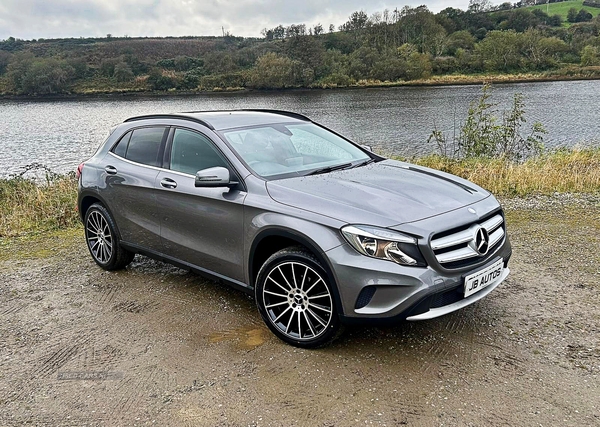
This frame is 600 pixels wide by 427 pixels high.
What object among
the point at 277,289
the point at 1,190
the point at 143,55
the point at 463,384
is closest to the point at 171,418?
the point at 277,289

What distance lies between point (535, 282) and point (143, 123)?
166 inches

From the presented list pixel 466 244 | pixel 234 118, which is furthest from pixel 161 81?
pixel 466 244

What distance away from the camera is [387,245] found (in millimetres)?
3199

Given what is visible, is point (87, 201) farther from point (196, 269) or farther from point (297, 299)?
point (297, 299)

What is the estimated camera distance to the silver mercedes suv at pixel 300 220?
10.6 feet

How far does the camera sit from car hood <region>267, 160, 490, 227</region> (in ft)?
11.0

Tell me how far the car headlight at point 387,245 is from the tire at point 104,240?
3.14 m

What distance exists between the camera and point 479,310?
4250mm

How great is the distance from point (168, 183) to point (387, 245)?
224 centimetres

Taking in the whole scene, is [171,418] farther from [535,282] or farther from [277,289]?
[535,282]

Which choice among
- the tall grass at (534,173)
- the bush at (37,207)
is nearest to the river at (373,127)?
the tall grass at (534,173)

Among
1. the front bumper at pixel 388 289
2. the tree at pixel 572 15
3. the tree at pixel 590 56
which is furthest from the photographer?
the tree at pixel 572 15

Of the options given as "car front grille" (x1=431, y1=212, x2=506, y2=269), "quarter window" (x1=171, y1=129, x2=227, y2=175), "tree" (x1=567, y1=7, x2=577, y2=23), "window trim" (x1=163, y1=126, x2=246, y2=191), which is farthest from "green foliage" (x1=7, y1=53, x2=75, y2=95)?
"tree" (x1=567, y1=7, x2=577, y2=23)

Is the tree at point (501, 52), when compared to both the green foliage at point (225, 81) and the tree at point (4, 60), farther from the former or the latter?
the tree at point (4, 60)
